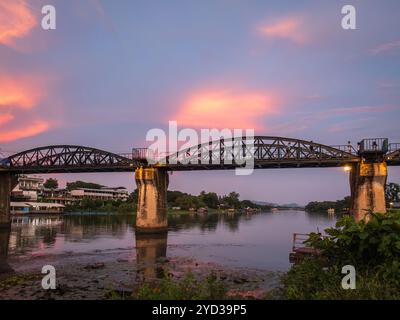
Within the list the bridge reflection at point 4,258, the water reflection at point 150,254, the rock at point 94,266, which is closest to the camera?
the water reflection at point 150,254

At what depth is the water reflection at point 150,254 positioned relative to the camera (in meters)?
32.8

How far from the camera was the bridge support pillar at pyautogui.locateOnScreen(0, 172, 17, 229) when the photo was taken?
84000mm

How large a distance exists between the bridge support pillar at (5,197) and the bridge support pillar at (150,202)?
3373 centimetres

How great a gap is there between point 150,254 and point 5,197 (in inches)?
2205

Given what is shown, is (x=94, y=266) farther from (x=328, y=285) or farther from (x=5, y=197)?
(x=5, y=197)

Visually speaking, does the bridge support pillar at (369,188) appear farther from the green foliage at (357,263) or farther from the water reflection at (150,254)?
the green foliage at (357,263)

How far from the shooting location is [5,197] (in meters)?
87.0

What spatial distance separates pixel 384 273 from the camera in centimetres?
1228

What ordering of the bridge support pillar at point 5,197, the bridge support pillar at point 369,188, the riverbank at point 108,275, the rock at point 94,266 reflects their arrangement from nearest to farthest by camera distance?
the riverbank at point 108,275 → the rock at point 94,266 → the bridge support pillar at point 369,188 → the bridge support pillar at point 5,197

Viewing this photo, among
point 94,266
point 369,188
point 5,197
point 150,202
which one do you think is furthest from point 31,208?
point 369,188

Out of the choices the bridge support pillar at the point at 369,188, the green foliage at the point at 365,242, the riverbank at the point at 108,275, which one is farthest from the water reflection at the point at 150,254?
the bridge support pillar at the point at 369,188

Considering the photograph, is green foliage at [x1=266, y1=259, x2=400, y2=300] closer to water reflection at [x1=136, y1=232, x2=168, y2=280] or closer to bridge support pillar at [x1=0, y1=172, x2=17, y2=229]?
water reflection at [x1=136, y1=232, x2=168, y2=280]

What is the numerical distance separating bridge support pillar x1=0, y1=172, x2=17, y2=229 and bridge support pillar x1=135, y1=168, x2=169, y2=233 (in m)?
33.7
